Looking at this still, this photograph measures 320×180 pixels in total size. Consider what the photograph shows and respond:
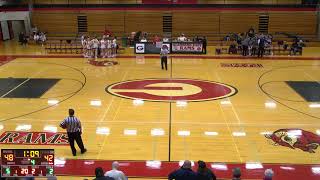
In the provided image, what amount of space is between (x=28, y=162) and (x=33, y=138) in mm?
5791

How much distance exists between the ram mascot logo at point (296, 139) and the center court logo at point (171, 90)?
4623 mm

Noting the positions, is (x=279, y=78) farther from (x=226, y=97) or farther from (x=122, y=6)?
(x=122, y=6)

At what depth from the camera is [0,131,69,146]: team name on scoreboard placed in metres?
12.6

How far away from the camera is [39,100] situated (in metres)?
17.3

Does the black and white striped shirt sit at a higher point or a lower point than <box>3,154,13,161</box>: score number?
lower

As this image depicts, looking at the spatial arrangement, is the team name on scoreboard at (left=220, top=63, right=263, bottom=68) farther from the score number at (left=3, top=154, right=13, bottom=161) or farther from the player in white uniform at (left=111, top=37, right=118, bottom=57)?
the score number at (left=3, top=154, right=13, bottom=161)

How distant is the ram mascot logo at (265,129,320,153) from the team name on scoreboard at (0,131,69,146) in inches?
247

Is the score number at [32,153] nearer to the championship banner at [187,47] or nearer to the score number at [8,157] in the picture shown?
the score number at [8,157]

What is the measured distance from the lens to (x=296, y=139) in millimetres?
12898

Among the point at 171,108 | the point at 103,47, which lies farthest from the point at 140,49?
the point at 171,108

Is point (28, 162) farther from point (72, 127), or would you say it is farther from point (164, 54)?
point (164, 54)

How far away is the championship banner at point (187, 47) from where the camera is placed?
96.2 feet

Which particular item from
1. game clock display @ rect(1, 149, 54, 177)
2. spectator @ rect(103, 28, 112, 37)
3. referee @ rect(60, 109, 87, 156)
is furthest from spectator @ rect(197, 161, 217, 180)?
spectator @ rect(103, 28, 112, 37)

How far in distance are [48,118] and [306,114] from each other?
916 centimetres
